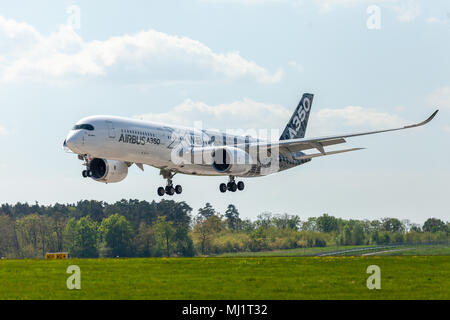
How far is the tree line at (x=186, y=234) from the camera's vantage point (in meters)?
77.3

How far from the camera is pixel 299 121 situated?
79.6 m

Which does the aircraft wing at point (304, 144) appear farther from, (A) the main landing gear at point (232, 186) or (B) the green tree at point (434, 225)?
(B) the green tree at point (434, 225)

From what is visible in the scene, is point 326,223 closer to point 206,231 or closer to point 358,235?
point 358,235

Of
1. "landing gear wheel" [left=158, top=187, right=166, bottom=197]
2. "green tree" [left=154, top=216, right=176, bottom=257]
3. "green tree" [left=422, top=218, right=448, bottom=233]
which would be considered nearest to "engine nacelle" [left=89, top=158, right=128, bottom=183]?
"landing gear wheel" [left=158, top=187, right=166, bottom=197]

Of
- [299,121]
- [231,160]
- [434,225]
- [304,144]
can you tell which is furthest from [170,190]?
[434,225]

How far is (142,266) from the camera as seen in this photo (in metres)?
42.1

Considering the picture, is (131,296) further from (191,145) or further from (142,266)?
(191,145)

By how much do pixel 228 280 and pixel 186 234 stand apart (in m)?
46.2

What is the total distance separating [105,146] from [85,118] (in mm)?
2581

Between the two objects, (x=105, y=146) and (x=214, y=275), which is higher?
(x=105, y=146)

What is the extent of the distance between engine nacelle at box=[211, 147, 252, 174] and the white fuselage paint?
0.90 metres

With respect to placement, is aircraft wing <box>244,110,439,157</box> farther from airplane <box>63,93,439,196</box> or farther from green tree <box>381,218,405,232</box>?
green tree <box>381,218,405,232</box>

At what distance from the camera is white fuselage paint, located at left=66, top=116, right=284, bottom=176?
5419 cm
